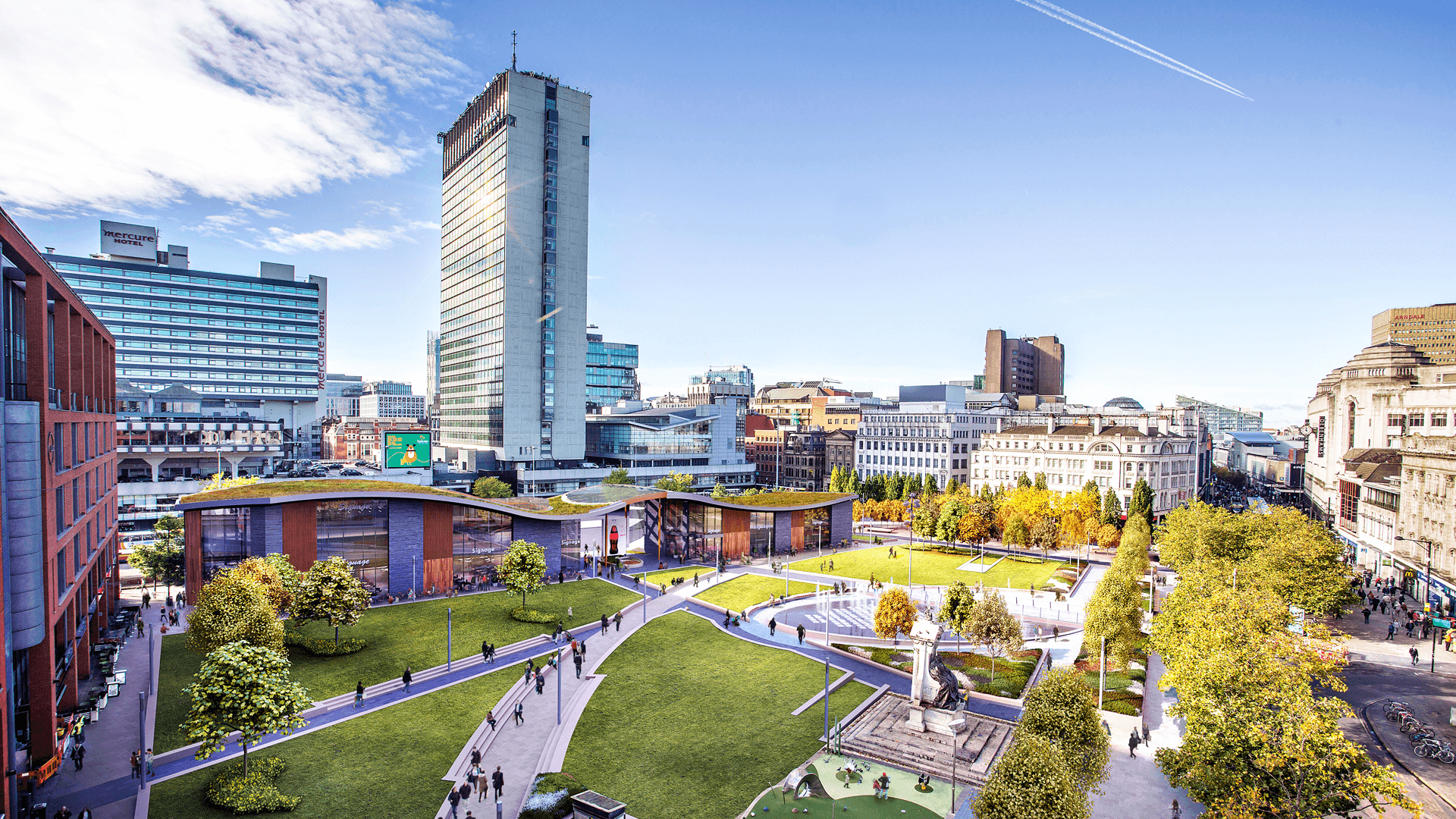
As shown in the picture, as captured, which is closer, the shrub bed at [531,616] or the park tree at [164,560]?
the shrub bed at [531,616]

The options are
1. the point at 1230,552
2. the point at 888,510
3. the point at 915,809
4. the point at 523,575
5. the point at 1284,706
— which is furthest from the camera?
the point at 888,510

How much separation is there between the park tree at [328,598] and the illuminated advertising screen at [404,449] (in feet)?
208

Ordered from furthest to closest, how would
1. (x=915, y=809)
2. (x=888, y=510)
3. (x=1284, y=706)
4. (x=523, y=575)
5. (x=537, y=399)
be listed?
(x=537, y=399)
(x=888, y=510)
(x=523, y=575)
(x=915, y=809)
(x=1284, y=706)

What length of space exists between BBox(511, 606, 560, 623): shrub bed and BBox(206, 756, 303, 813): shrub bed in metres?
20.8

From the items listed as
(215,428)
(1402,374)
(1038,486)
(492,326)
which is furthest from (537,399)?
(1402,374)

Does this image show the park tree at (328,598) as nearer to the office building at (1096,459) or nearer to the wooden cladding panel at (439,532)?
the wooden cladding panel at (439,532)

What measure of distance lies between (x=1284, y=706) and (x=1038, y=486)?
285ft

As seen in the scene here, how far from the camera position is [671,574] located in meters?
65.2

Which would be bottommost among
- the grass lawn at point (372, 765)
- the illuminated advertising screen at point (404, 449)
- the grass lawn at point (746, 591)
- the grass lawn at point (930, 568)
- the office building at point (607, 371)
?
the grass lawn at point (930, 568)

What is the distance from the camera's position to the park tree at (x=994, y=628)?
40375 mm

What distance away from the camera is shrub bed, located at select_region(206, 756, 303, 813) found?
25328 mm

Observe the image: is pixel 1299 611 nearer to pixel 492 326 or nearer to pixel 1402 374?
pixel 1402 374

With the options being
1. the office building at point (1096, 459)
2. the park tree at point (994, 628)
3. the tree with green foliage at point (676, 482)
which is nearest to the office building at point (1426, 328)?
the office building at point (1096, 459)

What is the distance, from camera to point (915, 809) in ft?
89.1
